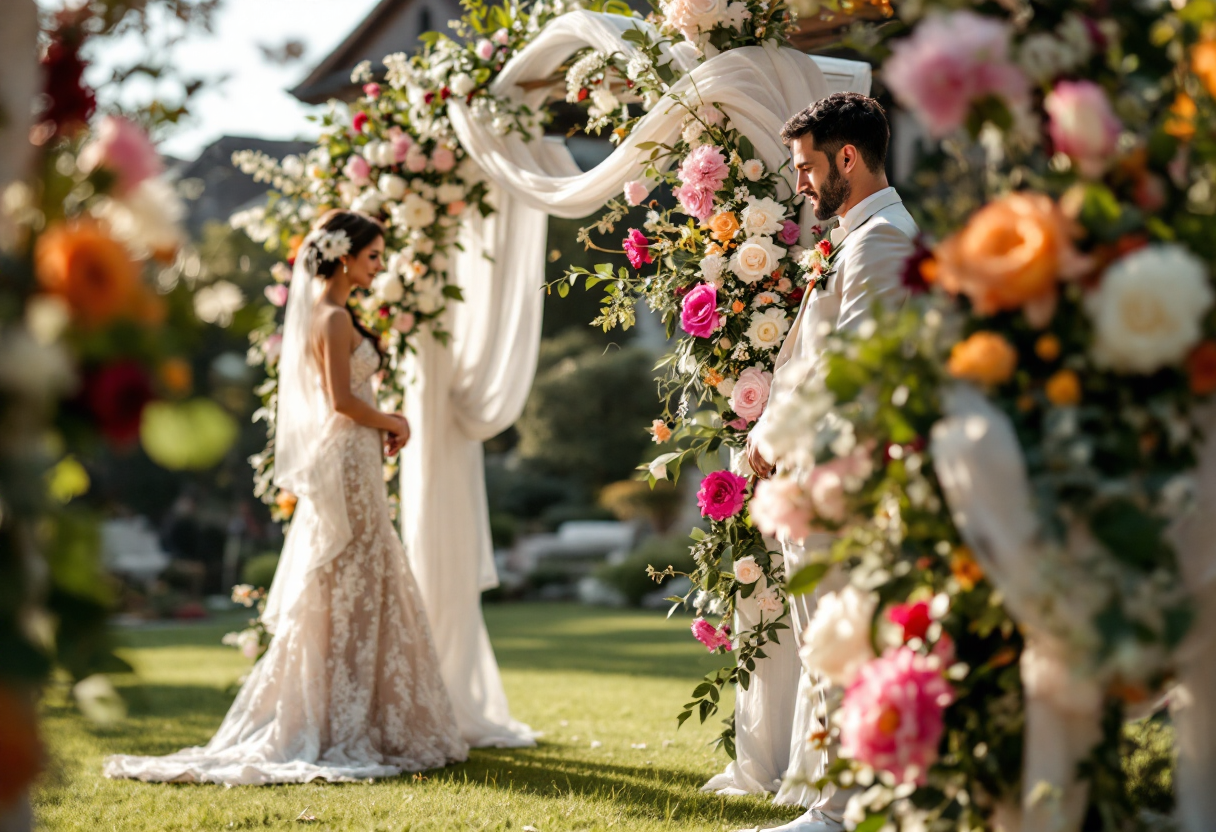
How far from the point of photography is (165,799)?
4195mm

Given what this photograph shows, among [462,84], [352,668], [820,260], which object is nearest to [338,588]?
[352,668]

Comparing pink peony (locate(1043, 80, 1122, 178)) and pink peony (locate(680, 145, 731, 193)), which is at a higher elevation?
pink peony (locate(680, 145, 731, 193))

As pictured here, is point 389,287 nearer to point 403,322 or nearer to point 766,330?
point 403,322

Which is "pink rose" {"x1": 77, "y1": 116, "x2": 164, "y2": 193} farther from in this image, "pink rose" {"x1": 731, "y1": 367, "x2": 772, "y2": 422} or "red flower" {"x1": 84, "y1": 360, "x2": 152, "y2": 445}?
"pink rose" {"x1": 731, "y1": 367, "x2": 772, "y2": 422}

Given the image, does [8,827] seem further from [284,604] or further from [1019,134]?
[284,604]

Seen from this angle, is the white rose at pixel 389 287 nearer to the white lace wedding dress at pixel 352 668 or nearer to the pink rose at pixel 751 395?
the white lace wedding dress at pixel 352 668

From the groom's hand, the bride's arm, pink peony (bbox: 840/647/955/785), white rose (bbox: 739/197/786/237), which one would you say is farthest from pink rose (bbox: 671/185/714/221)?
pink peony (bbox: 840/647/955/785)

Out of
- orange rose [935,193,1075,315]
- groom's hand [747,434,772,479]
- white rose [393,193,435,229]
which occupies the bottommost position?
groom's hand [747,434,772,479]

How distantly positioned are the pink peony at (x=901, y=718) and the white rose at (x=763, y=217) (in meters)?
2.31

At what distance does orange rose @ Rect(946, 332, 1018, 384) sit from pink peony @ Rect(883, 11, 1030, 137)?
35 centimetres

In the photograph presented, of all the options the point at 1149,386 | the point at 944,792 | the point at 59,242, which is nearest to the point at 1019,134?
the point at 1149,386

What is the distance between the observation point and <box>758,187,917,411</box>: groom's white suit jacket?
125 inches

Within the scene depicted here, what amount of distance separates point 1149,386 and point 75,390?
1.63 m

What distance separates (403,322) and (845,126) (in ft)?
9.21
